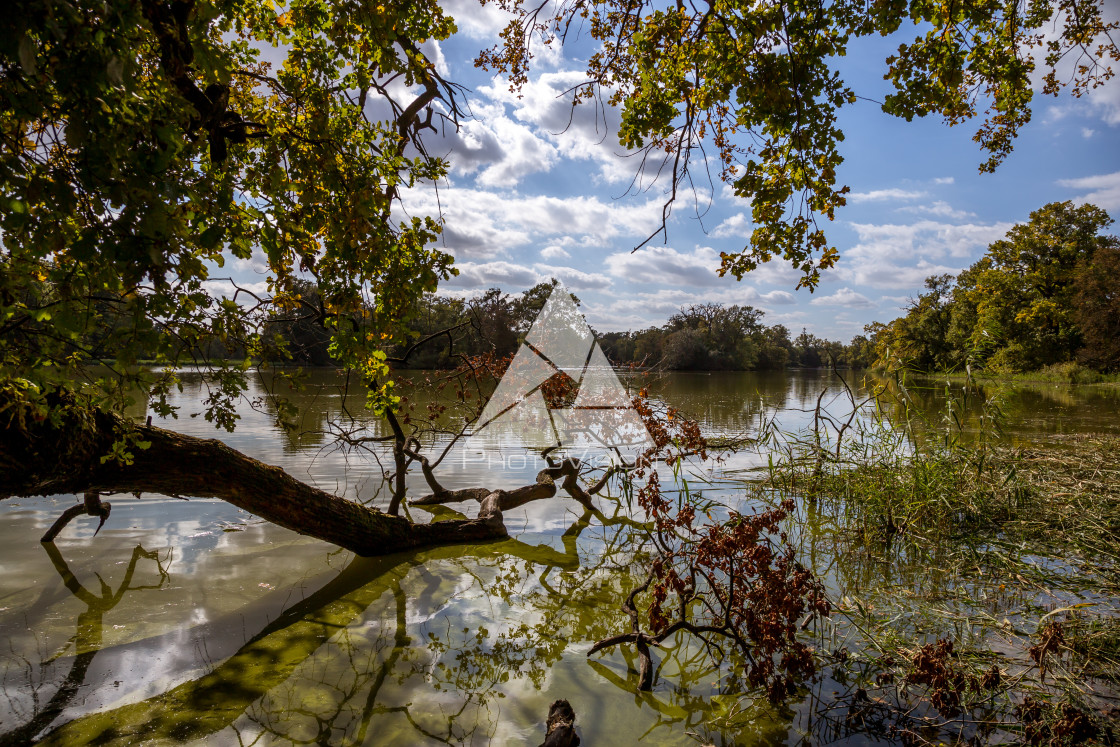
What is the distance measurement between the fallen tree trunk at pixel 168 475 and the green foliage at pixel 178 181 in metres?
0.52

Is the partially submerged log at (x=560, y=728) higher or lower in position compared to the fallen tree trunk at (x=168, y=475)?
lower

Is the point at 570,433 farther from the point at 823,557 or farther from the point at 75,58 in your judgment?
the point at 75,58

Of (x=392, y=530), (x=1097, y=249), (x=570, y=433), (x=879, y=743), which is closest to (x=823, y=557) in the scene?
(x=879, y=743)

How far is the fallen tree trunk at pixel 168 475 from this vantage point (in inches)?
116

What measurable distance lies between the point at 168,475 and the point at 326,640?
1.51 m

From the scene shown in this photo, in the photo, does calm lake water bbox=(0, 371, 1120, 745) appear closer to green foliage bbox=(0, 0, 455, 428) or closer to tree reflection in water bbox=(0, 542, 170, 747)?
tree reflection in water bbox=(0, 542, 170, 747)

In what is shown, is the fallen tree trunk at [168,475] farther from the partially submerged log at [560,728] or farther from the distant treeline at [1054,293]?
the distant treeline at [1054,293]

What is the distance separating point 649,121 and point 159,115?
3.07m

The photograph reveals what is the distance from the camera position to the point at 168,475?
3635 millimetres

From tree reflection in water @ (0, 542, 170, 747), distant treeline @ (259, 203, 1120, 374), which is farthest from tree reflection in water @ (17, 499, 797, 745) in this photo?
distant treeline @ (259, 203, 1120, 374)

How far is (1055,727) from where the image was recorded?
90.0 inches

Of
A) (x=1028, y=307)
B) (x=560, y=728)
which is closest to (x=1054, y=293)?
(x=1028, y=307)

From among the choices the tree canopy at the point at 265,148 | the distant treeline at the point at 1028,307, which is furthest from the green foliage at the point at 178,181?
the distant treeline at the point at 1028,307

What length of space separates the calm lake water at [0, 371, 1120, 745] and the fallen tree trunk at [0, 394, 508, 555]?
1.05 ft
